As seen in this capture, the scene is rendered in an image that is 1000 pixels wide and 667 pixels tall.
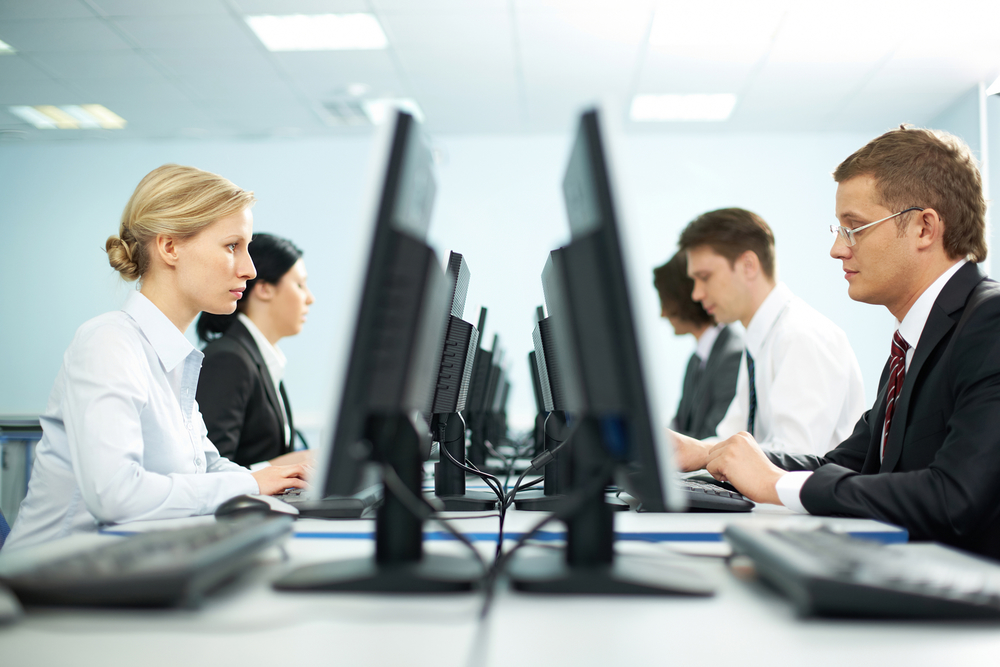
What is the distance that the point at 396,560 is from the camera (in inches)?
26.6

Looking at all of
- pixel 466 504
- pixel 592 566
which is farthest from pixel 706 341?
pixel 592 566

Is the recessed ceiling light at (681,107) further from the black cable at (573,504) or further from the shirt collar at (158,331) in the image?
the black cable at (573,504)

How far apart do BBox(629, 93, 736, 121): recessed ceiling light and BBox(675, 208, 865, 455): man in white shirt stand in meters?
2.72

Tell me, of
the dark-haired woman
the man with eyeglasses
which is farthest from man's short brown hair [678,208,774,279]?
the dark-haired woman

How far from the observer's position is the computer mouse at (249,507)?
1057 mm

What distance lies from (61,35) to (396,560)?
4.80m

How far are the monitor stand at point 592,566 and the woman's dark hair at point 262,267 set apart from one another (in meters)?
2.02

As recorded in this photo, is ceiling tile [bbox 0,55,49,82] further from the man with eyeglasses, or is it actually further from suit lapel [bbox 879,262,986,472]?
suit lapel [bbox 879,262,986,472]

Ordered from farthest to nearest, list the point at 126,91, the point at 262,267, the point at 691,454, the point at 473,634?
the point at 126,91 → the point at 262,267 → the point at 691,454 → the point at 473,634

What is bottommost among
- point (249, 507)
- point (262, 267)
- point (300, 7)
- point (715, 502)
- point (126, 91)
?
point (249, 507)

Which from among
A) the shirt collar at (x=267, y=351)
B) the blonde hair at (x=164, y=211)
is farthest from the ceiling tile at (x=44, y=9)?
the blonde hair at (x=164, y=211)

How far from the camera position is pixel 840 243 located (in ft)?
5.17

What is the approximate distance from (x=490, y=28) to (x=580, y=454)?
388 centimetres

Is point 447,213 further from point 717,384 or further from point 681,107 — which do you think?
point 717,384
